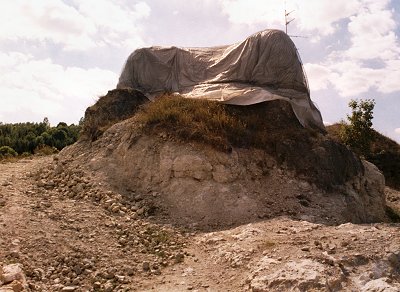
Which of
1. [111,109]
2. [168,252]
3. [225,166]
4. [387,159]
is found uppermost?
[111,109]

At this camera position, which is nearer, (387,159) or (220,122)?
(220,122)

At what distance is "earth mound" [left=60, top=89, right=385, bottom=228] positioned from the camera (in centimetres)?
788

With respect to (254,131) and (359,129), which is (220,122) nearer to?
(254,131)

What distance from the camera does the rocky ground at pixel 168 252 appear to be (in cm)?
498

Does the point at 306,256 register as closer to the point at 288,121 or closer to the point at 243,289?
the point at 243,289

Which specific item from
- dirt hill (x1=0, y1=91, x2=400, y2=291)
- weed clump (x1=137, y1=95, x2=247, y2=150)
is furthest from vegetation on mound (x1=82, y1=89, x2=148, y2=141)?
weed clump (x1=137, y1=95, x2=247, y2=150)

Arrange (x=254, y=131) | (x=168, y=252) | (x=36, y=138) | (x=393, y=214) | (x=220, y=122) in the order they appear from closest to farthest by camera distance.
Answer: (x=168, y=252)
(x=220, y=122)
(x=254, y=131)
(x=393, y=214)
(x=36, y=138)

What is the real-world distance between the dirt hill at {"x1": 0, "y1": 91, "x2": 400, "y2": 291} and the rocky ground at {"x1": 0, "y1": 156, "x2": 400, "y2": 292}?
0.7 inches

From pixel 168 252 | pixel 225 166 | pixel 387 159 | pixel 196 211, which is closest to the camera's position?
pixel 168 252

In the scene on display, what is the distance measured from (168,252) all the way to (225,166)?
2485mm

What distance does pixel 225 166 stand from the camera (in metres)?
8.31

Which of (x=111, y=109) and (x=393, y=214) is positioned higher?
(x=111, y=109)

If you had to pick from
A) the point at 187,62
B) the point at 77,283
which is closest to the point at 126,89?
the point at 187,62

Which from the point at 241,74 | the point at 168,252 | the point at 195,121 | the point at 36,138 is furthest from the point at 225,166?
the point at 36,138
